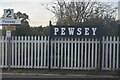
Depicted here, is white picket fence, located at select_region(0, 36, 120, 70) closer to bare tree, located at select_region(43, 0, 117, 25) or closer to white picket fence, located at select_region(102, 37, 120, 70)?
white picket fence, located at select_region(102, 37, 120, 70)

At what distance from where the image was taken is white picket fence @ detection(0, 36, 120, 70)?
37.1ft

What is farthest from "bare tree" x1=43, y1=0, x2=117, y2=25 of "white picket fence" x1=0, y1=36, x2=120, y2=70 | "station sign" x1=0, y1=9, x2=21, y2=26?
"station sign" x1=0, y1=9, x2=21, y2=26

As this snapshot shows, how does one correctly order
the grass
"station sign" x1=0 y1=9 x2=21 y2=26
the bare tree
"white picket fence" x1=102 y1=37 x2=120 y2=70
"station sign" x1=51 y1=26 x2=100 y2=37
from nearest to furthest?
1. the grass
2. "station sign" x1=0 y1=9 x2=21 y2=26
3. "station sign" x1=51 y1=26 x2=100 y2=37
4. "white picket fence" x1=102 y1=37 x2=120 y2=70
5. the bare tree

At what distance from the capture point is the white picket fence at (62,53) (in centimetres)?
1130

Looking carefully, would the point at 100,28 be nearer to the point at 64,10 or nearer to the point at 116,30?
the point at 116,30

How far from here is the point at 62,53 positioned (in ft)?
37.7

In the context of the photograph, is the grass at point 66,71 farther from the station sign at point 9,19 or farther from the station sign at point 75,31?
the station sign at point 9,19

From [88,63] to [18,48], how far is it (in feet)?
9.97

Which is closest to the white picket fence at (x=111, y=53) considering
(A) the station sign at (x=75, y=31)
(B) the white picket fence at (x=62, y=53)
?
(B) the white picket fence at (x=62, y=53)

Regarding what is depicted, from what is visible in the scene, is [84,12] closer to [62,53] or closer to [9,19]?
[62,53]

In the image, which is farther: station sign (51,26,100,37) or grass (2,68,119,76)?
station sign (51,26,100,37)

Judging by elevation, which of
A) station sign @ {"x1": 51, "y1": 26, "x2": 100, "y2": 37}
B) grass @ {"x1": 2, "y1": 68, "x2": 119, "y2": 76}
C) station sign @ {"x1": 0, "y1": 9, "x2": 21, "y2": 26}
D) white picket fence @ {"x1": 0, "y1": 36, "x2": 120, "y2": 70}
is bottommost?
grass @ {"x1": 2, "y1": 68, "x2": 119, "y2": 76}

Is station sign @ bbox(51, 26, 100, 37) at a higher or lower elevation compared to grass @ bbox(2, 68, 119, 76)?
higher

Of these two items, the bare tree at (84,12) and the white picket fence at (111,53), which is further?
the bare tree at (84,12)
